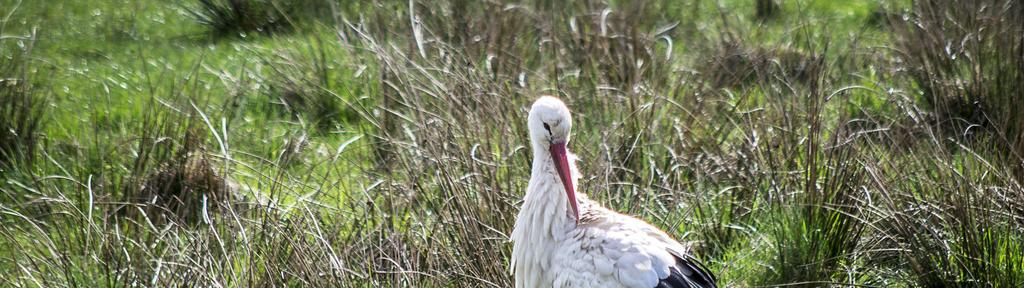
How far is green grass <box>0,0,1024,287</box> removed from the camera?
4.44 metres

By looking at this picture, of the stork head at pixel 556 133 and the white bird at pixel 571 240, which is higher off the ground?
the stork head at pixel 556 133

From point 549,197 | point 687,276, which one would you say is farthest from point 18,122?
point 687,276

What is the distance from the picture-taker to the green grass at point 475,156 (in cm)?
444

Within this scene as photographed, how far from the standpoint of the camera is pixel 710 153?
5.59 metres

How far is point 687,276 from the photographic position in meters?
3.99

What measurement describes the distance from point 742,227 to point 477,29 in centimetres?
248

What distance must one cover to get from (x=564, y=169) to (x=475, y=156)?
37.2 inches

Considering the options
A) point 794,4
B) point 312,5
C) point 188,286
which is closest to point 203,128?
point 188,286

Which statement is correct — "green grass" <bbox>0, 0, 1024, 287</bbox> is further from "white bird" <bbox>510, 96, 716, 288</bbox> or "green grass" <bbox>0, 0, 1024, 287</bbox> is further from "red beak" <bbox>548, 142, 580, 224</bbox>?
"red beak" <bbox>548, 142, 580, 224</bbox>

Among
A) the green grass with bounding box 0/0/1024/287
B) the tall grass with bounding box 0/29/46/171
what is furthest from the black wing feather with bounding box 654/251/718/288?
the tall grass with bounding box 0/29/46/171

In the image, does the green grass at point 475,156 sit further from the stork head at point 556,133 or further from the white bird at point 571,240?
the stork head at point 556,133

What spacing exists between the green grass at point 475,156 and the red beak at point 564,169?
44 cm

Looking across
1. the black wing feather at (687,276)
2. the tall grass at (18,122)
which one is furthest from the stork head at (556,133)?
the tall grass at (18,122)

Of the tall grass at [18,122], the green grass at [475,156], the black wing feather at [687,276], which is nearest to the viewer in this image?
the black wing feather at [687,276]
